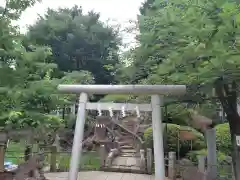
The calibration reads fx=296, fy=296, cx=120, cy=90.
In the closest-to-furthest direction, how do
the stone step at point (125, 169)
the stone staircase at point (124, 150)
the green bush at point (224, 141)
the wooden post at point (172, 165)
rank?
the wooden post at point (172, 165) → the green bush at point (224, 141) → the stone step at point (125, 169) → the stone staircase at point (124, 150)

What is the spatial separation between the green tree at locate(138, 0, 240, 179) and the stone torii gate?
0.43 meters

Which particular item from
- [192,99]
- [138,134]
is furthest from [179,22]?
[138,134]

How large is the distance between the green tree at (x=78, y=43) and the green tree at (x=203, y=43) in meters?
15.7

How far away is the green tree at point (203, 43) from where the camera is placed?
4.21m

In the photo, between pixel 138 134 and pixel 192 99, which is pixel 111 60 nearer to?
pixel 138 134

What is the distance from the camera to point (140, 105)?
287 inches

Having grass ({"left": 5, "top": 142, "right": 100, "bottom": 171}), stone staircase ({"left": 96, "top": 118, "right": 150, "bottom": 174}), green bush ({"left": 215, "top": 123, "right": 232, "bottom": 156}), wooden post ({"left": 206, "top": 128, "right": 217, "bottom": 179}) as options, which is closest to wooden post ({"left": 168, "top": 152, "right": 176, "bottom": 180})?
wooden post ({"left": 206, "top": 128, "right": 217, "bottom": 179})

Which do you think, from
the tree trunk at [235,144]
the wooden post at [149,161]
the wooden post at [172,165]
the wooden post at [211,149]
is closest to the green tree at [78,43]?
the wooden post at [149,161]

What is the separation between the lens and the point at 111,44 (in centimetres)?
2344

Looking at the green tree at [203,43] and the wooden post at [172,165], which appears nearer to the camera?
the green tree at [203,43]

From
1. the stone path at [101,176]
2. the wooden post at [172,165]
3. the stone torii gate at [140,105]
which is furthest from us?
the stone path at [101,176]

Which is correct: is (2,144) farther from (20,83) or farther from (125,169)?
(125,169)

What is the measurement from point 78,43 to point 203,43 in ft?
60.1

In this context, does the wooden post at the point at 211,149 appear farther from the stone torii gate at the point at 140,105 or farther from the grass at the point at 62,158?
the grass at the point at 62,158
